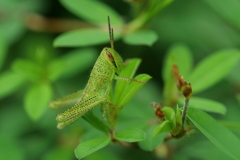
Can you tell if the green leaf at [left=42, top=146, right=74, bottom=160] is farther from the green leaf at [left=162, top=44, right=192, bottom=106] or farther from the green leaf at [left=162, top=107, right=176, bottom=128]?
the green leaf at [left=162, top=107, right=176, bottom=128]

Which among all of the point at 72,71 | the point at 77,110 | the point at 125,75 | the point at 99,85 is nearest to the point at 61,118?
the point at 77,110

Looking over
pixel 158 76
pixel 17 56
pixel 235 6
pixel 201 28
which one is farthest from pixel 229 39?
pixel 17 56

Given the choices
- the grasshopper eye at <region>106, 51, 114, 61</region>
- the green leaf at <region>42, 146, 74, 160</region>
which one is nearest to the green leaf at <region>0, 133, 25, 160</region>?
the green leaf at <region>42, 146, 74, 160</region>

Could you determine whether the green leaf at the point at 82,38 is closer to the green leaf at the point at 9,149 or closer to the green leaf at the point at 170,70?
the green leaf at the point at 170,70

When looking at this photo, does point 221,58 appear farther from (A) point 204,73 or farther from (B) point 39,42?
(B) point 39,42

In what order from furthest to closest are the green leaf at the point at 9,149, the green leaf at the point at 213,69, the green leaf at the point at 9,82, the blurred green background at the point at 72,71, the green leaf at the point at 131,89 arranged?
1. the green leaf at the point at 9,82
2. the green leaf at the point at 9,149
3. the blurred green background at the point at 72,71
4. the green leaf at the point at 213,69
5. the green leaf at the point at 131,89

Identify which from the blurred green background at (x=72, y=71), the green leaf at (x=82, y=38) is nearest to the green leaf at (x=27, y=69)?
the blurred green background at (x=72, y=71)
